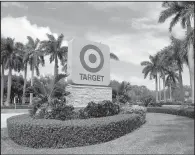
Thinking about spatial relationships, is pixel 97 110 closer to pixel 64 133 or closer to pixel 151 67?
pixel 64 133

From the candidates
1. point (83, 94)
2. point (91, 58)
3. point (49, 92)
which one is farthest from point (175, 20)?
point (49, 92)

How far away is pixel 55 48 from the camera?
3428 cm

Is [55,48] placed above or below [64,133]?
above

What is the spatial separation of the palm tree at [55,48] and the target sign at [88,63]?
65.4 ft

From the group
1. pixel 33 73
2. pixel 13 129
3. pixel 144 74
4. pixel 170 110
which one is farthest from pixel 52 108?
pixel 144 74

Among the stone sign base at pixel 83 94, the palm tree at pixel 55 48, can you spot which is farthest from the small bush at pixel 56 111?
the palm tree at pixel 55 48

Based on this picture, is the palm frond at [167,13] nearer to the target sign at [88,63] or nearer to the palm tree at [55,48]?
the target sign at [88,63]

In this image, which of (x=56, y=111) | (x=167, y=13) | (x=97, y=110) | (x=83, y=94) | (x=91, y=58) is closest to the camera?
(x=56, y=111)

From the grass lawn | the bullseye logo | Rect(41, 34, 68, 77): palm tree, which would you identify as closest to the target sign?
the bullseye logo

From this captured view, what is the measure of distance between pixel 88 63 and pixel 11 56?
24664 mm

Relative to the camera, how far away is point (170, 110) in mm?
19188

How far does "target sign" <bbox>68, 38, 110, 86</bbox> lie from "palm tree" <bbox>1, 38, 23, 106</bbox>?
2396 cm

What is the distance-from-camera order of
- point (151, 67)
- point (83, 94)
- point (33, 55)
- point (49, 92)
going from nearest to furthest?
1. point (49, 92)
2. point (83, 94)
3. point (33, 55)
4. point (151, 67)

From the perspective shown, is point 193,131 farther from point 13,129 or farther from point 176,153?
point 13,129
